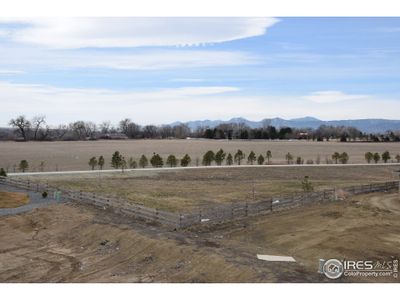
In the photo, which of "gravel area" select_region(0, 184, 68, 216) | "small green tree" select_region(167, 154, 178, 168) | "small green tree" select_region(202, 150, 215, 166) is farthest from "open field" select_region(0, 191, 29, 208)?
"small green tree" select_region(202, 150, 215, 166)

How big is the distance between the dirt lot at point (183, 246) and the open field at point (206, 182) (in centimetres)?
814

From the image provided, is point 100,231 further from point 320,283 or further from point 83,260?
point 320,283

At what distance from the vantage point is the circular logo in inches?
742

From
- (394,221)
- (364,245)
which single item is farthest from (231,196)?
(364,245)

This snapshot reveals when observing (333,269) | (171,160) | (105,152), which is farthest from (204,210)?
(105,152)

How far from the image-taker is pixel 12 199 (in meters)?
36.8

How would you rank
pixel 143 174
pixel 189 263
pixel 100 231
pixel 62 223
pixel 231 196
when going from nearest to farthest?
1. pixel 189 263
2. pixel 100 231
3. pixel 62 223
4. pixel 231 196
5. pixel 143 174

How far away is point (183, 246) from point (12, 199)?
65.5 ft

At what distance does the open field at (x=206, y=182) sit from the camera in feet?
132

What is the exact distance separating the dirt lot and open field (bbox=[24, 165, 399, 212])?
814 centimetres

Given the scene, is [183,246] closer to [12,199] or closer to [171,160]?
[12,199]

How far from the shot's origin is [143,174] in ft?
195

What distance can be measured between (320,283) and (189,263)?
19.7 ft

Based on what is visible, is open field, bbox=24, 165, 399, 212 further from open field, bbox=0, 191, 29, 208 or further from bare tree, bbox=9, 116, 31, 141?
bare tree, bbox=9, 116, 31, 141
